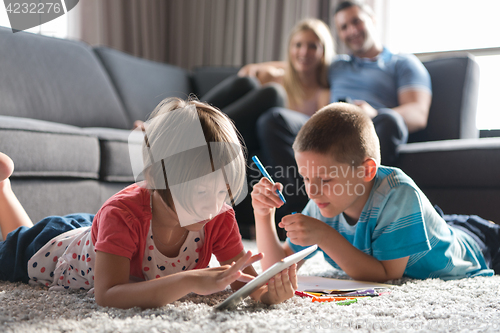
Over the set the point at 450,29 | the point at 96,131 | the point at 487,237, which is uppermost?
the point at 450,29

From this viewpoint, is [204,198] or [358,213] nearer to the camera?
[204,198]

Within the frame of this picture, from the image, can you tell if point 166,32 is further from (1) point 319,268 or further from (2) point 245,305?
(2) point 245,305

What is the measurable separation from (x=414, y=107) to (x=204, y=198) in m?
1.29

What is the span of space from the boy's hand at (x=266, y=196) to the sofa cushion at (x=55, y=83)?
1.05 m

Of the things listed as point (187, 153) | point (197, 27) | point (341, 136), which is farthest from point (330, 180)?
point (197, 27)

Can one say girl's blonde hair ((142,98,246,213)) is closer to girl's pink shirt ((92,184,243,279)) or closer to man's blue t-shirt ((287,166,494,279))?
girl's pink shirt ((92,184,243,279))

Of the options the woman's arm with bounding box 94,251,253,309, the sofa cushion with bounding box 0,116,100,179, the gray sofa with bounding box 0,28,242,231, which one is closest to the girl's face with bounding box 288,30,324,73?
the gray sofa with bounding box 0,28,242,231

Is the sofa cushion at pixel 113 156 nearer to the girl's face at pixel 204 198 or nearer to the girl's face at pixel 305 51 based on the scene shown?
the girl's face at pixel 204 198

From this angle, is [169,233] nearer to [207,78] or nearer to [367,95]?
[367,95]

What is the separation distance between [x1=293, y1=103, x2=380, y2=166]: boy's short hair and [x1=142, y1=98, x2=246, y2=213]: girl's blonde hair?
21cm

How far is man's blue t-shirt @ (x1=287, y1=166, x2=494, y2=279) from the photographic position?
2.65ft

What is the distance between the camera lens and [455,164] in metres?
1.26

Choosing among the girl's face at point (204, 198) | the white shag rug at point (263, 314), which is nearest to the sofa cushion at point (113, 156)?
the white shag rug at point (263, 314)

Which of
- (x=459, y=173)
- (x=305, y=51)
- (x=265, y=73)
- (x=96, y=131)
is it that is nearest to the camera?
(x=459, y=173)
